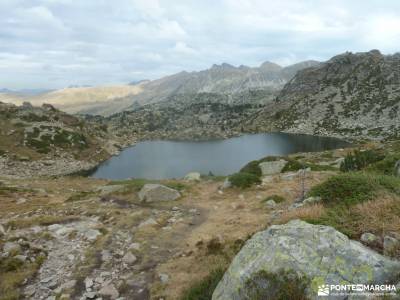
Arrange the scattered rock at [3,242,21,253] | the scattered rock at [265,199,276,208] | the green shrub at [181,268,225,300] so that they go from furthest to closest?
the scattered rock at [265,199,276,208], the scattered rock at [3,242,21,253], the green shrub at [181,268,225,300]

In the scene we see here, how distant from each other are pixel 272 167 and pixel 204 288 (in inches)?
909

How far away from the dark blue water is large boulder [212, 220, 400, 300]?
5428cm

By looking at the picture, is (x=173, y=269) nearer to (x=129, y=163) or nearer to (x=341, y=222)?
(x=341, y=222)

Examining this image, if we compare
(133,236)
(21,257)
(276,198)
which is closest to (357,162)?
(276,198)

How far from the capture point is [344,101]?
140125 millimetres

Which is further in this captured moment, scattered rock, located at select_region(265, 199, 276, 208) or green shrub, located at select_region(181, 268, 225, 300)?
scattered rock, located at select_region(265, 199, 276, 208)

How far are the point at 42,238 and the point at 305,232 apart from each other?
14.4m

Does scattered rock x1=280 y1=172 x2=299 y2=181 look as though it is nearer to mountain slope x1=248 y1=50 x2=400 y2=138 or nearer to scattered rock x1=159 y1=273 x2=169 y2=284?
scattered rock x1=159 y1=273 x2=169 y2=284

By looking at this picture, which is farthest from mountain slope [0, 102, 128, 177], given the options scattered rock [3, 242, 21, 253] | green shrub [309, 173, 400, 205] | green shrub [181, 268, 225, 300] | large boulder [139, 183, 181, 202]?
green shrub [309, 173, 400, 205]

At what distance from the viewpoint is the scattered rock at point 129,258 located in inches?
549

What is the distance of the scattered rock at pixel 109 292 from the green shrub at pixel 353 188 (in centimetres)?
900

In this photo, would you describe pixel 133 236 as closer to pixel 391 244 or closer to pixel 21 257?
pixel 21 257

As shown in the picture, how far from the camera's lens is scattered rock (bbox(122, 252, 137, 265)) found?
1395 centimetres

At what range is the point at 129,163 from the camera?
80938 mm
